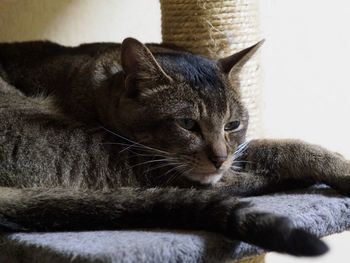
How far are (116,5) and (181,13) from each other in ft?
1.54

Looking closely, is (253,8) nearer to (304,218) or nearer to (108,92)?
(108,92)

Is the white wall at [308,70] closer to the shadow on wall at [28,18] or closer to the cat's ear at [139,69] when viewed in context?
the shadow on wall at [28,18]

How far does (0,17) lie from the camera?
194 cm

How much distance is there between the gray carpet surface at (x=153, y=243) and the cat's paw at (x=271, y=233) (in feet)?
0.13

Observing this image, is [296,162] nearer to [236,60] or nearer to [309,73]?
[236,60]

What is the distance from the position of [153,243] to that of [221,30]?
32.7 inches

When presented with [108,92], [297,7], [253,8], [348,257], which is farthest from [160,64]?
[348,257]

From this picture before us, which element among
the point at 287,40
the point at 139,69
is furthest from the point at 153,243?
the point at 287,40

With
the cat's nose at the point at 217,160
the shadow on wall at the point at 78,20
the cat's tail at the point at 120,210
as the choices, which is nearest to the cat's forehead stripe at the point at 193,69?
the cat's nose at the point at 217,160

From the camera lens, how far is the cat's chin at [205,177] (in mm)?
1218

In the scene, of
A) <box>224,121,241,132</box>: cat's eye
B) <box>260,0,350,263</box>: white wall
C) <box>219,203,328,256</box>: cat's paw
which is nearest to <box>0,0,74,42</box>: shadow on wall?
<box>260,0,350,263</box>: white wall

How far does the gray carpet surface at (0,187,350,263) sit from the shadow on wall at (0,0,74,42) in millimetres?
1071

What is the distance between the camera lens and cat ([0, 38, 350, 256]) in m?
1.04

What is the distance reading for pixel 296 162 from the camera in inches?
51.4
